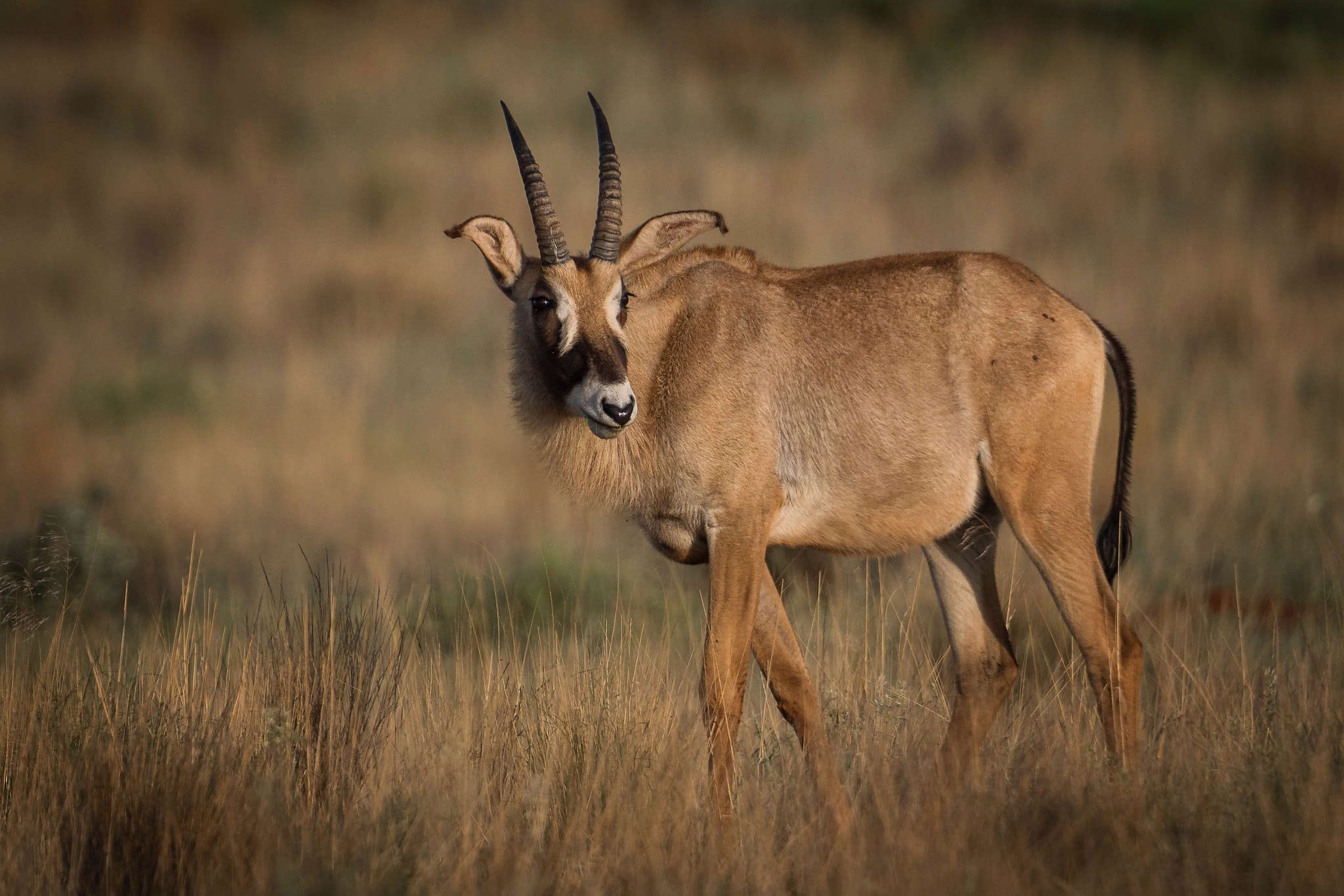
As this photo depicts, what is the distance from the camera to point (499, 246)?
609 cm

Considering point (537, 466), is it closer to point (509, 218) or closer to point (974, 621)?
point (974, 621)

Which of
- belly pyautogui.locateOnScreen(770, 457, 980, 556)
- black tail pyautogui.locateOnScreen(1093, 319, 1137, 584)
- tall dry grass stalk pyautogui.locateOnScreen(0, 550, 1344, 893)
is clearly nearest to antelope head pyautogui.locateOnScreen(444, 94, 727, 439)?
belly pyautogui.locateOnScreen(770, 457, 980, 556)

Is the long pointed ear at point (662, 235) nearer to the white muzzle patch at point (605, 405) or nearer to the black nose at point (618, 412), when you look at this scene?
the white muzzle patch at point (605, 405)

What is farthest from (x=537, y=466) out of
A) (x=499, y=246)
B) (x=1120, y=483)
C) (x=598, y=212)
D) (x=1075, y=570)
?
(x=1075, y=570)

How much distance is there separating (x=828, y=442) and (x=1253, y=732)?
2.11m

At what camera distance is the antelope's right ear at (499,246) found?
5945 millimetres

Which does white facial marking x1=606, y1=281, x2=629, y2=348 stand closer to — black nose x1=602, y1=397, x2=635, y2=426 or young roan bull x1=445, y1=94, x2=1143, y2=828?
young roan bull x1=445, y1=94, x2=1143, y2=828

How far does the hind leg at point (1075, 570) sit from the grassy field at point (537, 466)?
232mm

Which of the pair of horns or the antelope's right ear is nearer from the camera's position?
the pair of horns

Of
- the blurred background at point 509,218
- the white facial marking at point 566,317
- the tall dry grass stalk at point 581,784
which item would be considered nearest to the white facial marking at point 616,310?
the white facial marking at point 566,317

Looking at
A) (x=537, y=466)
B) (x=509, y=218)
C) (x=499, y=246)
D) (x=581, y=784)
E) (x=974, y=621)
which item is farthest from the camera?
(x=509, y=218)

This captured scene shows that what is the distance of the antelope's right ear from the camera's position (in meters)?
5.95

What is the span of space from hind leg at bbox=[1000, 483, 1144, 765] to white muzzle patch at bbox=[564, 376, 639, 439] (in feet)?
5.89

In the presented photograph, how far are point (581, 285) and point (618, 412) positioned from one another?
33.7 inches
